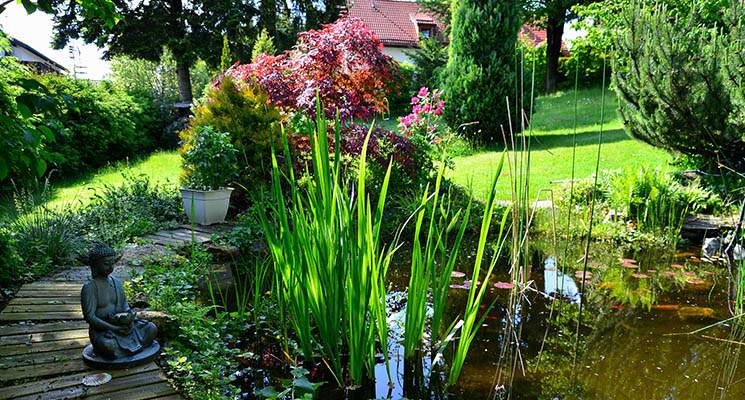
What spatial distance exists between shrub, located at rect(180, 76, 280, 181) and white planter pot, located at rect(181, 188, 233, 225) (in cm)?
51

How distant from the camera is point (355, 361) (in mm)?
2174

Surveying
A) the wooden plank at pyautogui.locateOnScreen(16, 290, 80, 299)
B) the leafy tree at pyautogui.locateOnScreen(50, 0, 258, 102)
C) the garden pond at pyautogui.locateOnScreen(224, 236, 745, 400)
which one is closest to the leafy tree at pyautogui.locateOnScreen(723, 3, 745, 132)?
the garden pond at pyautogui.locateOnScreen(224, 236, 745, 400)

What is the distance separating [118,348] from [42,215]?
279cm

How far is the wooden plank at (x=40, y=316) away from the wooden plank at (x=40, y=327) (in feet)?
0.21

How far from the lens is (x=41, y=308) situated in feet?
8.99

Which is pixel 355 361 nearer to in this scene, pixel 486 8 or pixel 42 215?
pixel 42 215

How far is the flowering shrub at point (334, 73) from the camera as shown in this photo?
5.42 meters

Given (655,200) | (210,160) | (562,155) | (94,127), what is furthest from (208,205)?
(562,155)

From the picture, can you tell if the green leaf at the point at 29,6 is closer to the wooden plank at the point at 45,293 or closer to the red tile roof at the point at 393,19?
the wooden plank at the point at 45,293

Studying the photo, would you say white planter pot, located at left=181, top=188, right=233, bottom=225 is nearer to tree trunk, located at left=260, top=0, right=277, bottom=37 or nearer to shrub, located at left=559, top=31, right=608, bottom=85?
shrub, located at left=559, top=31, right=608, bottom=85

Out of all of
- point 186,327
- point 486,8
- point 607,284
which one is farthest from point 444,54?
point 186,327

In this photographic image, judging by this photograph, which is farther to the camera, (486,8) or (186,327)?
(486,8)

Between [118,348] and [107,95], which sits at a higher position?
[107,95]

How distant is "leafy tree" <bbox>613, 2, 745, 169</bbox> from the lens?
5207mm
